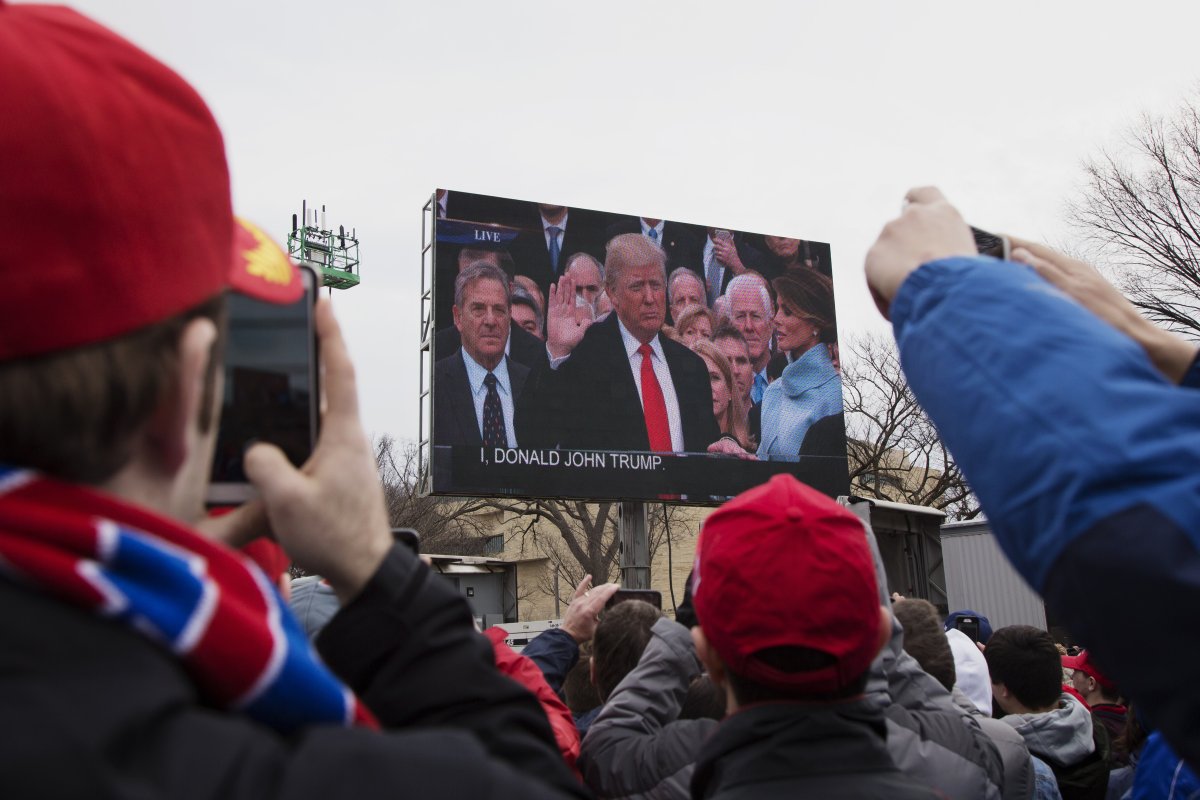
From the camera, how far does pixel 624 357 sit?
1471cm

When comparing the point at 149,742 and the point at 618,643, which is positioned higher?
the point at 149,742

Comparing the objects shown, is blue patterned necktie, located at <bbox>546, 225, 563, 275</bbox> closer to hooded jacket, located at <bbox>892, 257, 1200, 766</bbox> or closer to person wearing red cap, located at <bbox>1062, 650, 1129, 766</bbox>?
person wearing red cap, located at <bbox>1062, 650, 1129, 766</bbox>

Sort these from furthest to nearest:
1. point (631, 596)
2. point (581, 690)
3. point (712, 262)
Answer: point (712, 262)
point (581, 690)
point (631, 596)

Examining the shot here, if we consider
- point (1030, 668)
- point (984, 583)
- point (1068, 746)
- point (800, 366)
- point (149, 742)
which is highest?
point (800, 366)

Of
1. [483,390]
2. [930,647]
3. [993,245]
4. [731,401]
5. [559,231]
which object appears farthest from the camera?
[731,401]

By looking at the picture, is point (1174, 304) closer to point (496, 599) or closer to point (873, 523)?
point (873, 523)

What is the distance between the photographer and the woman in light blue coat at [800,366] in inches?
628

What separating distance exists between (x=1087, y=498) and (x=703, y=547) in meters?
1.06

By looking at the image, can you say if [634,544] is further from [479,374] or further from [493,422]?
[479,374]

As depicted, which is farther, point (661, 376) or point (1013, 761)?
point (661, 376)

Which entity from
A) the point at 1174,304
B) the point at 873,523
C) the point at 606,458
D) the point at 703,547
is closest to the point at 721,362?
the point at 606,458

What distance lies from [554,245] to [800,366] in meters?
4.41

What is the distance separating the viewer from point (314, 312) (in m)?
1.12

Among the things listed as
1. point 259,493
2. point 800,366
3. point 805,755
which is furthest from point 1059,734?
point 800,366
